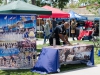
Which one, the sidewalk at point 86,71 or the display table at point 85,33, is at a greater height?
the sidewalk at point 86,71

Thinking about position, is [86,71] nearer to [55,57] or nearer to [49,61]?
[55,57]

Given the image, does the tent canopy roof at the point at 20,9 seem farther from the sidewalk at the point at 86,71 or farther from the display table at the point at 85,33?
the display table at the point at 85,33

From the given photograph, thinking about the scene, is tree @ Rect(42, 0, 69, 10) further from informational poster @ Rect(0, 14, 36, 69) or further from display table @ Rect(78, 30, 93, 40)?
informational poster @ Rect(0, 14, 36, 69)

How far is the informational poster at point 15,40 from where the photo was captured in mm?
9742

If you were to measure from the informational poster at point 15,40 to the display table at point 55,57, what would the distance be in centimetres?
63

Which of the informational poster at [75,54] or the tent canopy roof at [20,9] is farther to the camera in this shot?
the informational poster at [75,54]

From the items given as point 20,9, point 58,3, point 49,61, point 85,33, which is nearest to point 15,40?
point 20,9

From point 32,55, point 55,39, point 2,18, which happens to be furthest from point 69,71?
point 2,18

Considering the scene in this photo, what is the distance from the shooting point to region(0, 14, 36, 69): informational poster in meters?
9.74

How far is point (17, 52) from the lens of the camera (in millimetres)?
9820

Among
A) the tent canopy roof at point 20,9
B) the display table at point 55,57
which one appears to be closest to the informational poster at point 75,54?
the display table at point 55,57

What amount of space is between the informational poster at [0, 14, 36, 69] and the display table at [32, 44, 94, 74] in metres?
0.63

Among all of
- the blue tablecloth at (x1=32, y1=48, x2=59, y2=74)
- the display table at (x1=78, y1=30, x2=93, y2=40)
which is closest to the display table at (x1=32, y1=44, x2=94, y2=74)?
the blue tablecloth at (x1=32, y1=48, x2=59, y2=74)

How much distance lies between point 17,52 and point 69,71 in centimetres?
202
